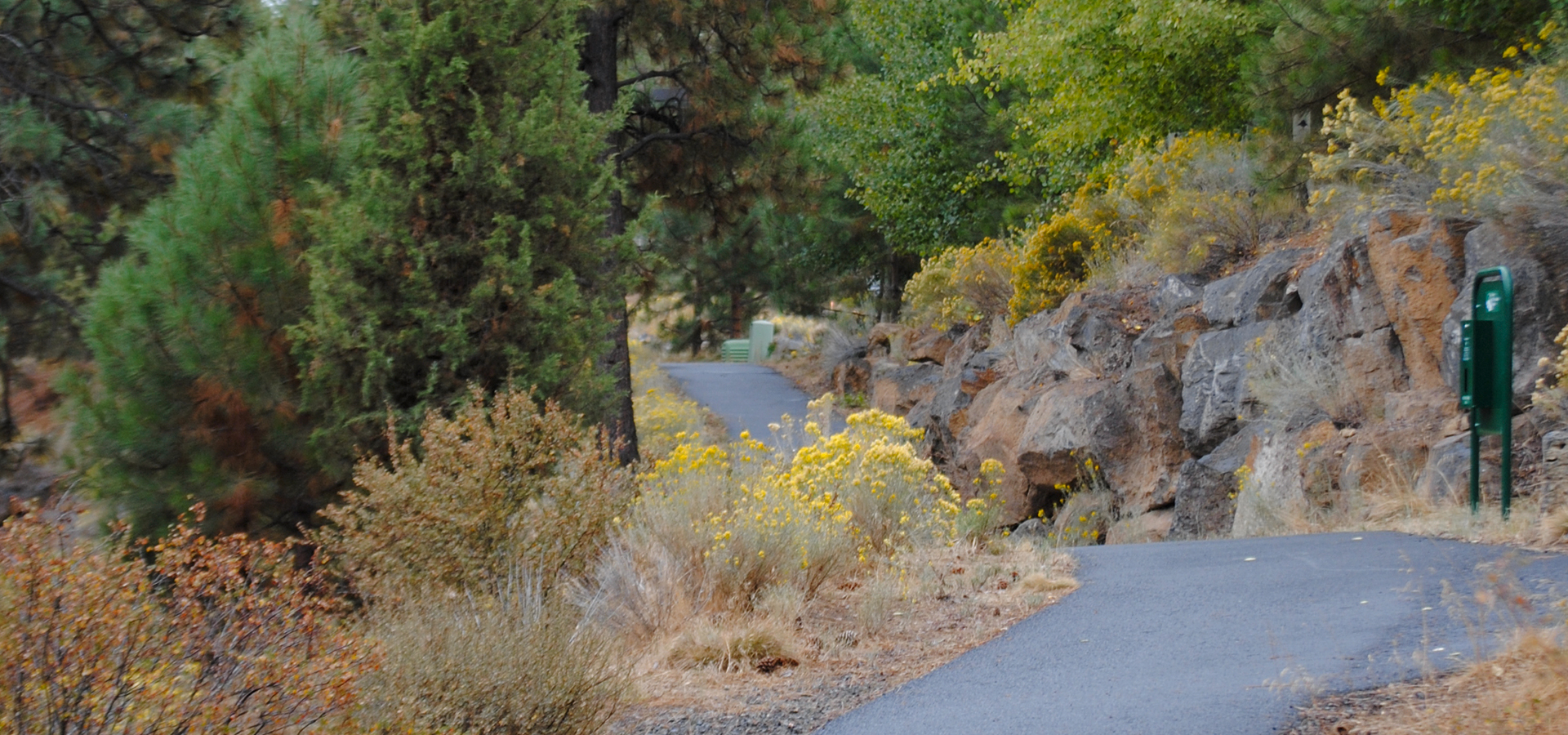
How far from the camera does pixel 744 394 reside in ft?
75.6

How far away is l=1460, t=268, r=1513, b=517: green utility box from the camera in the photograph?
6.61m

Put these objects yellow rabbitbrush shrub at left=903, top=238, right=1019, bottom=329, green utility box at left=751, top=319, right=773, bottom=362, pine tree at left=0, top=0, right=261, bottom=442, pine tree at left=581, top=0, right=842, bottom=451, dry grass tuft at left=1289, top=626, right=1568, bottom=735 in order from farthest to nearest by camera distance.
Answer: green utility box at left=751, top=319, right=773, bottom=362
yellow rabbitbrush shrub at left=903, top=238, right=1019, bottom=329
pine tree at left=581, top=0, right=842, bottom=451
pine tree at left=0, top=0, right=261, bottom=442
dry grass tuft at left=1289, top=626, right=1568, bottom=735

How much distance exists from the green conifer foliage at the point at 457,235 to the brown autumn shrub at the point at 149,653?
12.1ft

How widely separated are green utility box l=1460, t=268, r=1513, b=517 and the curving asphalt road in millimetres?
622

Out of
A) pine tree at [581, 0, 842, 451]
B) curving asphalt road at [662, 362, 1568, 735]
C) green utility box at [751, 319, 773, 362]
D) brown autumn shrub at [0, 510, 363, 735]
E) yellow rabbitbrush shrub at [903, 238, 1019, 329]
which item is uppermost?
pine tree at [581, 0, 842, 451]

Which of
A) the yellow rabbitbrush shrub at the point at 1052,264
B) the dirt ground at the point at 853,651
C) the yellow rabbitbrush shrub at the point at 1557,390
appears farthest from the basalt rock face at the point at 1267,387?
the dirt ground at the point at 853,651

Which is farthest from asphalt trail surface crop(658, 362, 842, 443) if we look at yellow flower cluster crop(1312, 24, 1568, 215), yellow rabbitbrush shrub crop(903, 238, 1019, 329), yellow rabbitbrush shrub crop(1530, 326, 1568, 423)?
yellow rabbitbrush shrub crop(1530, 326, 1568, 423)

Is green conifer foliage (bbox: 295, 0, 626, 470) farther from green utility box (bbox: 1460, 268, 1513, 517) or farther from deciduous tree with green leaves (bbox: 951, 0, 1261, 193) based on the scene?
deciduous tree with green leaves (bbox: 951, 0, 1261, 193)

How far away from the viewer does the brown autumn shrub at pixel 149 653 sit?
3.09m

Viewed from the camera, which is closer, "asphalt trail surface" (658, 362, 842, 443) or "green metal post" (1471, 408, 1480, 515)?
"green metal post" (1471, 408, 1480, 515)

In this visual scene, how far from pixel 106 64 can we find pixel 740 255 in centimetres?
2293

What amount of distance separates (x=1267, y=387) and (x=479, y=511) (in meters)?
6.22

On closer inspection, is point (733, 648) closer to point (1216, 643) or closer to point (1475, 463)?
point (1216, 643)

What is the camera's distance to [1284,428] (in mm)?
8953
